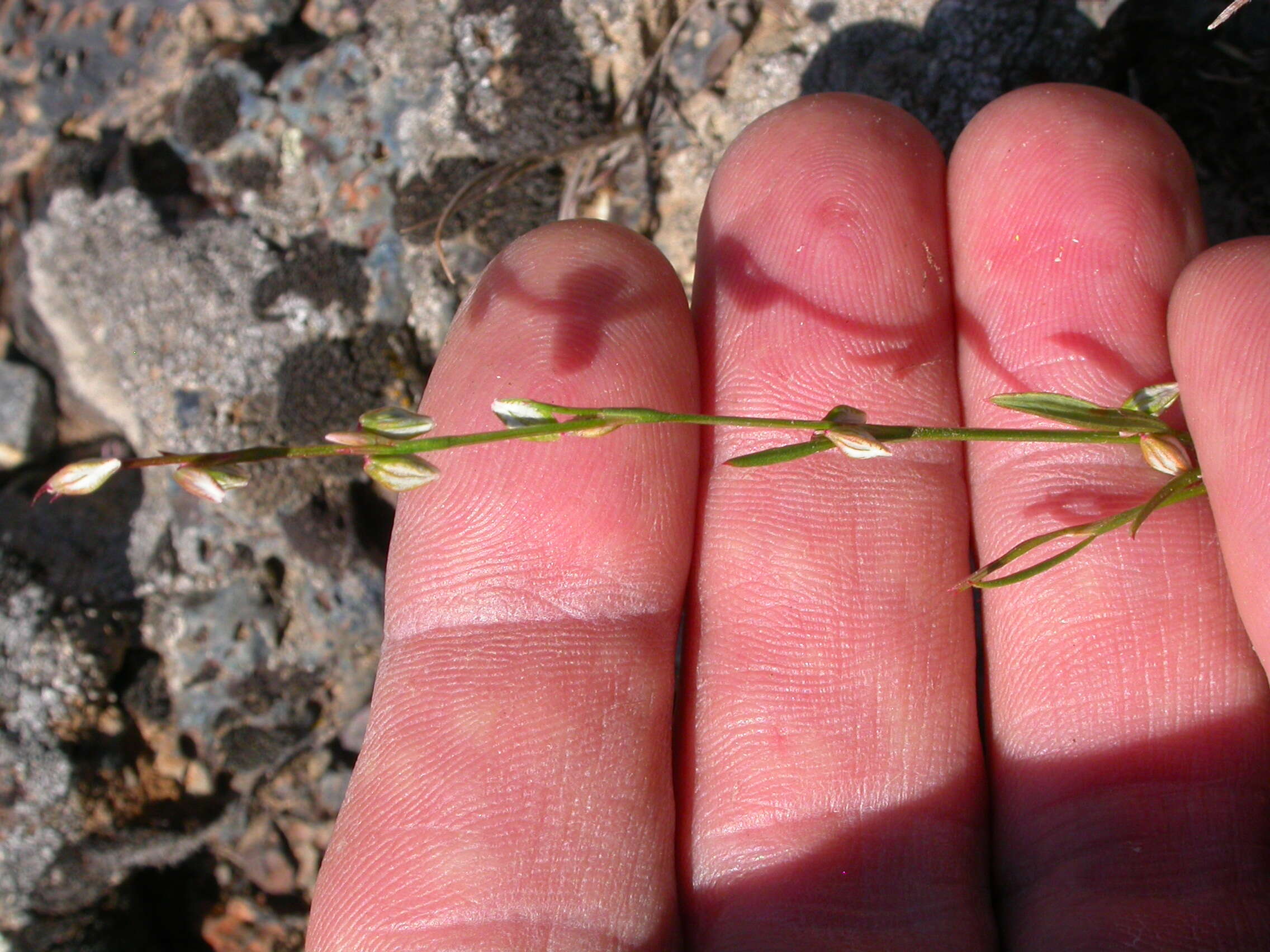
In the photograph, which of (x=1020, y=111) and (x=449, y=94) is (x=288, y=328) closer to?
(x=449, y=94)

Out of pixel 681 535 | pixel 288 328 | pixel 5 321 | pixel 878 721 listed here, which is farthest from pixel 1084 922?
→ pixel 5 321

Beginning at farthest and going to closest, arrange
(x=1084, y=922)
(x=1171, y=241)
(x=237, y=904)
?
1. (x=237, y=904)
2. (x=1171, y=241)
3. (x=1084, y=922)

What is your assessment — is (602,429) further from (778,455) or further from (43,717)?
(43,717)

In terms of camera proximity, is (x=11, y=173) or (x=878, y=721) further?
(x=11, y=173)

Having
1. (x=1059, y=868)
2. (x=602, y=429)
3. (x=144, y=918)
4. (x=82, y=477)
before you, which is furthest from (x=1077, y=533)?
(x=144, y=918)

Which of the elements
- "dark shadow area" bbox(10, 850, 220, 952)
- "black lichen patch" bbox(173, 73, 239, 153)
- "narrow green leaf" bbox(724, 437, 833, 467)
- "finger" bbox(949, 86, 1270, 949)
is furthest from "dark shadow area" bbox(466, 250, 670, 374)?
"dark shadow area" bbox(10, 850, 220, 952)
